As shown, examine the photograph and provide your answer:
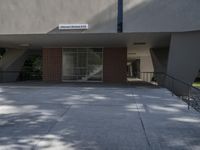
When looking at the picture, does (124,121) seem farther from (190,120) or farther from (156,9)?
(156,9)

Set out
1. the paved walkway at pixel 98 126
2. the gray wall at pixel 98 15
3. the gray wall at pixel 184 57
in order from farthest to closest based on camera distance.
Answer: the gray wall at pixel 184 57, the gray wall at pixel 98 15, the paved walkway at pixel 98 126

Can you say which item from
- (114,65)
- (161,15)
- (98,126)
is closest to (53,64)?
(114,65)

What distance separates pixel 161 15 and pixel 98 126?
8.90 m

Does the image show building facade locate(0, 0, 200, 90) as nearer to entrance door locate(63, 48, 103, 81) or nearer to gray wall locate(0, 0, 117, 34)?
gray wall locate(0, 0, 117, 34)

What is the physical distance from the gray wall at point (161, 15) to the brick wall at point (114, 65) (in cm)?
655

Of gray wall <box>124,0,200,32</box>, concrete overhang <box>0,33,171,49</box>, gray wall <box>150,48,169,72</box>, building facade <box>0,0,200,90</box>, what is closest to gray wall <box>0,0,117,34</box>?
building facade <box>0,0,200,90</box>

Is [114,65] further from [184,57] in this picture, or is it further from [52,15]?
[52,15]

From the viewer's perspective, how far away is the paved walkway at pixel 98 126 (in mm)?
4680

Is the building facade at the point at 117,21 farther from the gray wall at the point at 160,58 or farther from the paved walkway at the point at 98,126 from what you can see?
the gray wall at the point at 160,58

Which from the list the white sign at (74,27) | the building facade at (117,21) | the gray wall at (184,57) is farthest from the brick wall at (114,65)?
the white sign at (74,27)

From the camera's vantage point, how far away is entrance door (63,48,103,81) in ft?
64.8

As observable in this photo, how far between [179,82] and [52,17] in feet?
26.6

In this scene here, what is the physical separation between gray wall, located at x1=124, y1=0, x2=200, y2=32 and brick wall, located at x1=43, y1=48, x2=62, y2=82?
341 inches

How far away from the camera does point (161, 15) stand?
12938 millimetres
